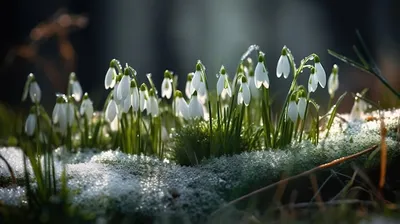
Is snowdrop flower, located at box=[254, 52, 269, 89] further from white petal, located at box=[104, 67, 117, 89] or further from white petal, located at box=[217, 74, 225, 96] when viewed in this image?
white petal, located at box=[104, 67, 117, 89]

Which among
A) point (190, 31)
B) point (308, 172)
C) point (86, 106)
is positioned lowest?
point (308, 172)

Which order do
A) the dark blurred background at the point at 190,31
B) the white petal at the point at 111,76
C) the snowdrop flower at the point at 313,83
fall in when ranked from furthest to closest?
the dark blurred background at the point at 190,31
the white petal at the point at 111,76
the snowdrop flower at the point at 313,83

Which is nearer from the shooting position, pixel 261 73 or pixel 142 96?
pixel 261 73

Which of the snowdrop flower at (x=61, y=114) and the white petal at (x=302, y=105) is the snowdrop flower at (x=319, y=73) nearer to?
the white petal at (x=302, y=105)

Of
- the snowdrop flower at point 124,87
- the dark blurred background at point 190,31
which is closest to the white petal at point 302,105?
the snowdrop flower at point 124,87

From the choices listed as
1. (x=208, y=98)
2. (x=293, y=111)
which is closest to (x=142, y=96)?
(x=208, y=98)

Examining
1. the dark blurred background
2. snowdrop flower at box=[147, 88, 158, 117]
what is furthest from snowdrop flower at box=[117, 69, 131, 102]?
the dark blurred background

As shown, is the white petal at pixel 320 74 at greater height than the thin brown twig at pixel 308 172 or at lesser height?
greater

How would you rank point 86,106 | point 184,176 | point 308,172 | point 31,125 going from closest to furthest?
point 308,172, point 184,176, point 31,125, point 86,106

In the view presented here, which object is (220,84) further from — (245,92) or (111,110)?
(111,110)
